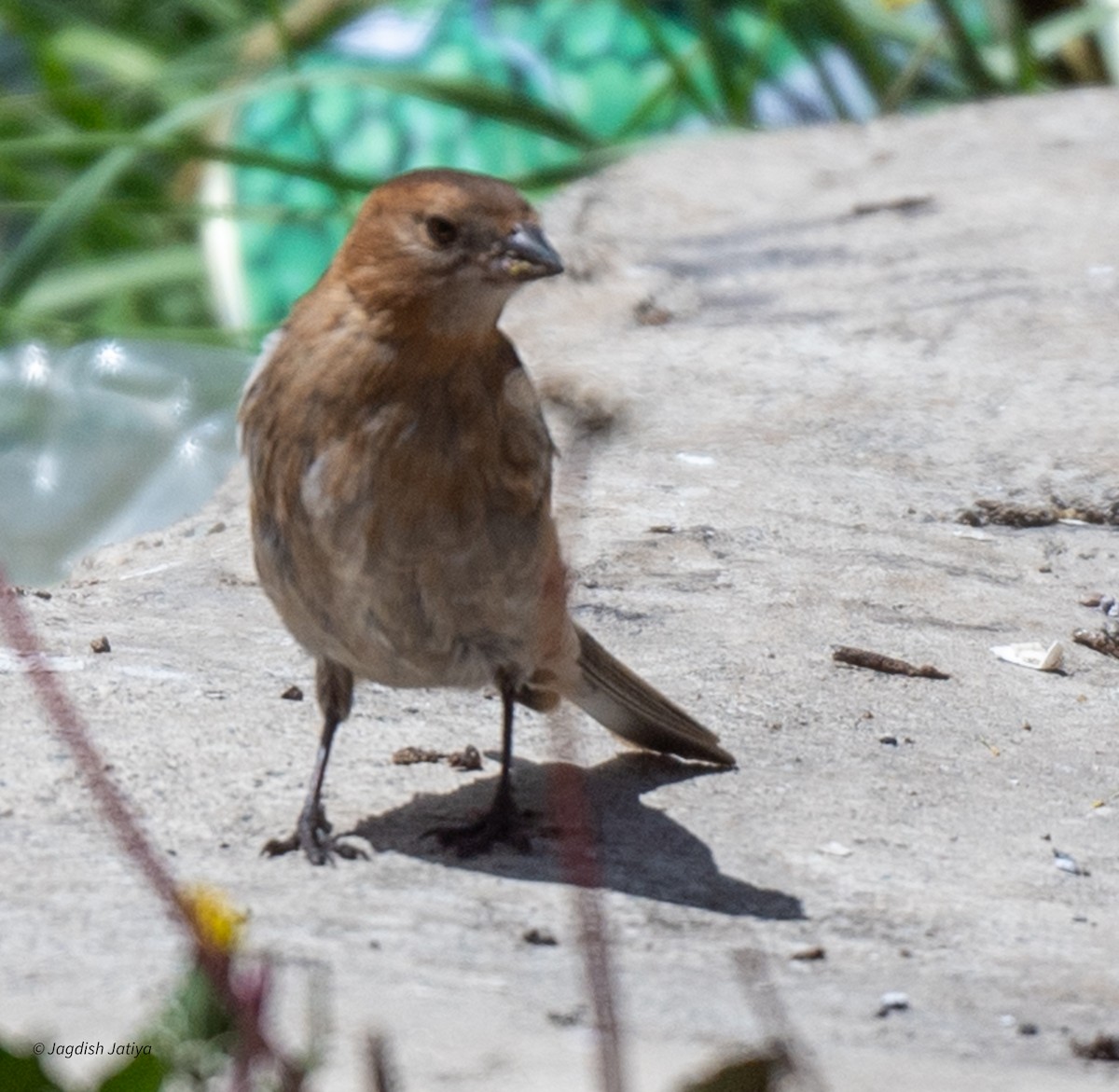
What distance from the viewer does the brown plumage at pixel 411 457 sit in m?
2.77

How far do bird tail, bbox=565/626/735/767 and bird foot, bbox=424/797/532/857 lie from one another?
30 centimetres

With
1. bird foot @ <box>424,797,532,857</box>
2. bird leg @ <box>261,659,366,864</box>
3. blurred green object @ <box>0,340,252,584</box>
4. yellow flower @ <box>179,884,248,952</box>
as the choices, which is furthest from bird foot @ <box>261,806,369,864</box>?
blurred green object @ <box>0,340,252,584</box>

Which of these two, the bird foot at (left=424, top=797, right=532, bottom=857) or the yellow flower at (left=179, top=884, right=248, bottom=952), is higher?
the yellow flower at (left=179, top=884, right=248, bottom=952)

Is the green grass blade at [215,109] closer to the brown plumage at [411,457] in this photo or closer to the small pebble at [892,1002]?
the brown plumage at [411,457]

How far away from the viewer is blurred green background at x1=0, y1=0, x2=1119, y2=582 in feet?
20.3

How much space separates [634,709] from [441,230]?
831 millimetres

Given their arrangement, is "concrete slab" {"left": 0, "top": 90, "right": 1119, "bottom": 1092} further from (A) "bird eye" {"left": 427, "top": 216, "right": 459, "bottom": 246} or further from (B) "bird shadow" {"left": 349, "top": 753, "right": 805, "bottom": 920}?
(A) "bird eye" {"left": 427, "top": 216, "right": 459, "bottom": 246}

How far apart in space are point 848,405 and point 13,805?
7.69 ft

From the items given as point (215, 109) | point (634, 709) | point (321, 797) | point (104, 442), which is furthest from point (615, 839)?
point (215, 109)

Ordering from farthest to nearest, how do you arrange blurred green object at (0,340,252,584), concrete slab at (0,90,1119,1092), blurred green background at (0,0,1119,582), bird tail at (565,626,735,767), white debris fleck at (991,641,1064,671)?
blurred green background at (0,0,1119,582) < blurred green object at (0,340,252,584) < white debris fleck at (991,641,1064,671) < bird tail at (565,626,735,767) < concrete slab at (0,90,1119,1092)

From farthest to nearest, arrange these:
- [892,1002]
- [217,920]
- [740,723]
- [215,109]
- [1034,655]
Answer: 1. [215,109]
2. [1034,655]
3. [740,723]
4. [892,1002]
5. [217,920]

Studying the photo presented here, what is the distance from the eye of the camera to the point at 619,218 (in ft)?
19.7

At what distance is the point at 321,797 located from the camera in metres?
2.97

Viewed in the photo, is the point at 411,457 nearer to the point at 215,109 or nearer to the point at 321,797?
the point at 321,797
